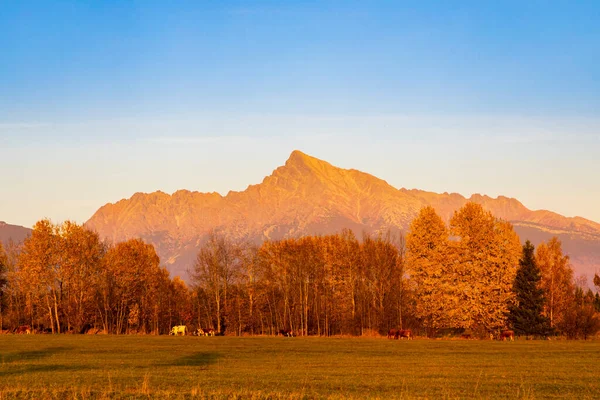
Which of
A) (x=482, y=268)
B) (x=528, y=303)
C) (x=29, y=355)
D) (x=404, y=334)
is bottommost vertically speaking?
(x=404, y=334)

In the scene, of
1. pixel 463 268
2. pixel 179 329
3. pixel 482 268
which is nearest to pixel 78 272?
pixel 179 329

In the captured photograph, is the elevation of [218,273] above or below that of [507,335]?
above

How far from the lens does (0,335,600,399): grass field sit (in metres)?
29.2

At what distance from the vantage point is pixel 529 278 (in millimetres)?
92250

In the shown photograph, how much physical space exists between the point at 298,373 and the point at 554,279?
80.7 m

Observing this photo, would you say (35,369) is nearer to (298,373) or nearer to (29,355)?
(29,355)

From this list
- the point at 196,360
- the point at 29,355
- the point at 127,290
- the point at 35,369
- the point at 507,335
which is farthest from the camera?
the point at 127,290

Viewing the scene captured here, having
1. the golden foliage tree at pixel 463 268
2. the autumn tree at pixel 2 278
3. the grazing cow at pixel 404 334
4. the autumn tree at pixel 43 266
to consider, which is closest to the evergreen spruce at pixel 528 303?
the golden foliage tree at pixel 463 268

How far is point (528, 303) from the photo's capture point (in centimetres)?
9169

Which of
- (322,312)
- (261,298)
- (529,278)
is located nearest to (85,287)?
(261,298)

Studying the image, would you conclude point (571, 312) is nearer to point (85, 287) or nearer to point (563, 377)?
point (563, 377)

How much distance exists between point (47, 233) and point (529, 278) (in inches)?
2956

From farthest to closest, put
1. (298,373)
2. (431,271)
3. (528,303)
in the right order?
1. (431,271)
2. (528,303)
3. (298,373)

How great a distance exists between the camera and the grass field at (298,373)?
95.9 feet
